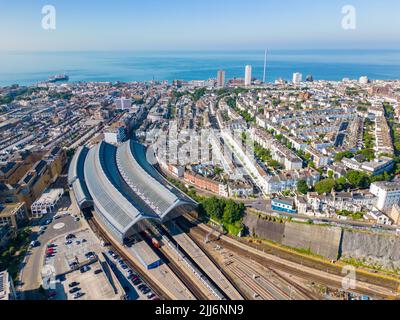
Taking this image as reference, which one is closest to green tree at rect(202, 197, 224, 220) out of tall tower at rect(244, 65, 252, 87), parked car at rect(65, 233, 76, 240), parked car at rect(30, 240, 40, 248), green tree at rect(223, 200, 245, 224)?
green tree at rect(223, 200, 245, 224)

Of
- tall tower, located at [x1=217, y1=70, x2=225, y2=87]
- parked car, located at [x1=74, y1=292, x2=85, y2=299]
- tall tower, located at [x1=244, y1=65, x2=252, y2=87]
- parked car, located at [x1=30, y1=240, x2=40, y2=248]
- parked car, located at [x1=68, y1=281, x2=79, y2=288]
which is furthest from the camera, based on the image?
tall tower, located at [x1=244, y1=65, x2=252, y2=87]

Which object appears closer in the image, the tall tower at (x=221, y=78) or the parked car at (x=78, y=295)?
the parked car at (x=78, y=295)

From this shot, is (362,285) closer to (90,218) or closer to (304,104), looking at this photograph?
(90,218)

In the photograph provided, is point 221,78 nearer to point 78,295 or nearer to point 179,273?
point 179,273

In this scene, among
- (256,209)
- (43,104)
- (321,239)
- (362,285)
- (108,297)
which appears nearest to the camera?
(108,297)

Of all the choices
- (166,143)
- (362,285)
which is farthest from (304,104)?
(362,285)

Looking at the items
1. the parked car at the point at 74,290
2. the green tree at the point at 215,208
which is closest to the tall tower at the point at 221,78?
the green tree at the point at 215,208

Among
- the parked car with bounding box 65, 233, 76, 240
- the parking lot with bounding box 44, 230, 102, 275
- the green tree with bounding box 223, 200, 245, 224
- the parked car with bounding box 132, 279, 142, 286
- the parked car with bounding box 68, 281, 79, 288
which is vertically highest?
A: the green tree with bounding box 223, 200, 245, 224

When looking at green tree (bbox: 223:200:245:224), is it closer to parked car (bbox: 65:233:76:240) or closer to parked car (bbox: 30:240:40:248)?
parked car (bbox: 65:233:76:240)

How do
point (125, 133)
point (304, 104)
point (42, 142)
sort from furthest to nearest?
point (304, 104)
point (125, 133)
point (42, 142)

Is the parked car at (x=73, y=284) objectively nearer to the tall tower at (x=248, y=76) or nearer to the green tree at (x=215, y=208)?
the green tree at (x=215, y=208)

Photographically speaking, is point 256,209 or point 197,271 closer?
point 197,271
